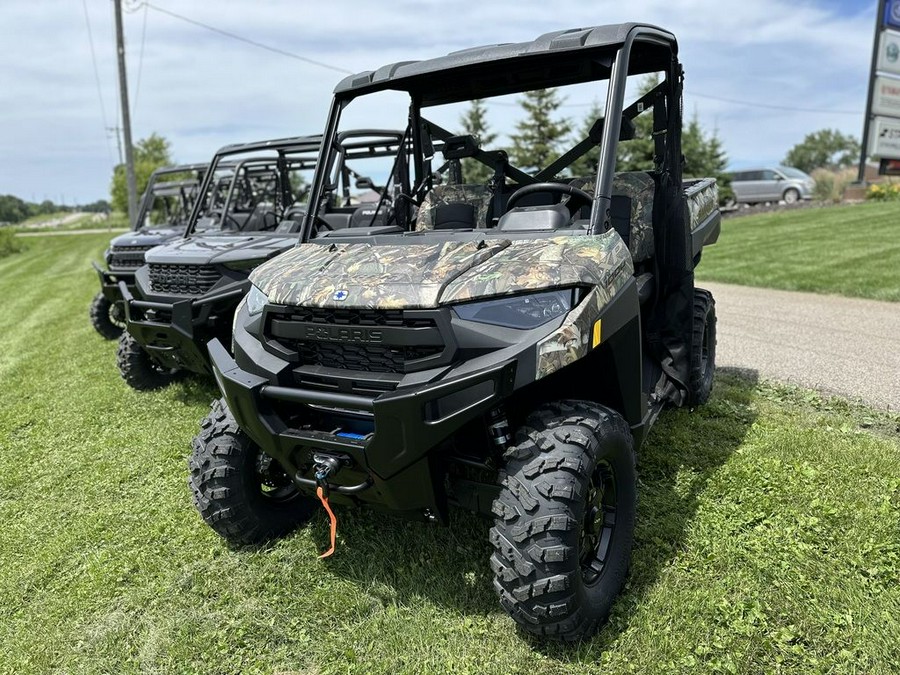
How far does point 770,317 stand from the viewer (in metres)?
8.01

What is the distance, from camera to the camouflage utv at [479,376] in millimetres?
2486

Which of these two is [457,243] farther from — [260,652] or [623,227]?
[260,652]

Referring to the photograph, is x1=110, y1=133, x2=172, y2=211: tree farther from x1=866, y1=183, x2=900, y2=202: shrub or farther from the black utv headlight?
the black utv headlight

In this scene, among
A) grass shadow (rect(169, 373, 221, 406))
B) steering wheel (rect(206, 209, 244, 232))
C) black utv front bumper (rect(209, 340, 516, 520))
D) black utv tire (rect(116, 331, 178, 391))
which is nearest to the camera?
black utv front bumper (rect(209, 340, 516, 520))

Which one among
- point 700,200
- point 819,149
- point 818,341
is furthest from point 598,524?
point 819,149

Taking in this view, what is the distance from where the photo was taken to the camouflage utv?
8.16ft

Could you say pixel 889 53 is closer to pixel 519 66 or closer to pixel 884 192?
pixel 884 192

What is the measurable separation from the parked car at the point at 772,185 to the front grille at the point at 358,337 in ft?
77.1

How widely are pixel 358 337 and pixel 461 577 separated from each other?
48.4 inches

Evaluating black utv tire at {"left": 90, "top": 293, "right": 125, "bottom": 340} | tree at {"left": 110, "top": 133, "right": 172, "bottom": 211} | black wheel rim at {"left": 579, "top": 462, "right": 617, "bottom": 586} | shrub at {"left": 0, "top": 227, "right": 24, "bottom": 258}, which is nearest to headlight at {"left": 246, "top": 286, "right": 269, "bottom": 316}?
black wheel rim at {"left": 579, "top": 462, "right": 617, "bottom": 586}

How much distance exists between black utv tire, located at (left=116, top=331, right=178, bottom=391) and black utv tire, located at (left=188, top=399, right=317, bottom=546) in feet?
11.1

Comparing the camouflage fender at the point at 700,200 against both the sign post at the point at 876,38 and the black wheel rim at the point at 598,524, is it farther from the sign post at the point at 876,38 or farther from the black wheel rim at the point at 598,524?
the sign post at the point at 876,38

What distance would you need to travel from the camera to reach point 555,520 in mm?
2451

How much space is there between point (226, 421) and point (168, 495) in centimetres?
126
